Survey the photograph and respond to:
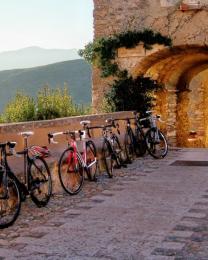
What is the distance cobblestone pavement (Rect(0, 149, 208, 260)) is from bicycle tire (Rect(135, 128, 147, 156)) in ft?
8.45

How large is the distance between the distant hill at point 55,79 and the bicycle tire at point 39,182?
67.0m

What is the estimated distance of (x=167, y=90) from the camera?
17.7 metres

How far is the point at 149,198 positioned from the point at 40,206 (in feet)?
5.06

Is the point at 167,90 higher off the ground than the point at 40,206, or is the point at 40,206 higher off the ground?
the point at 167,90

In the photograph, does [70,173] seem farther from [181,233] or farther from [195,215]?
[181,233]

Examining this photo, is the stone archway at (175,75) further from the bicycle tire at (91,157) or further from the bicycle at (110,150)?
the bicycle tire at (91,157)

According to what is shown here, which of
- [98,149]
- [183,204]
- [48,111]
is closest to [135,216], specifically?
[183,204]

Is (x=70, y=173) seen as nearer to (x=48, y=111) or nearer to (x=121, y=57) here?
(x=48, y=111)

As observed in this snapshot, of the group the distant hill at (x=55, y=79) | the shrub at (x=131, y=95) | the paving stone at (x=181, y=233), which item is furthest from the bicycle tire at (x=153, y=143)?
the distant hill at (x=55, y=79)

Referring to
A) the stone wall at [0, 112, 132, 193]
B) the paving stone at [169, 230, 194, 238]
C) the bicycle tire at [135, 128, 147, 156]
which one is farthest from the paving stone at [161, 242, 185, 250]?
the bicycle tire at [135, 128, 147, 156]

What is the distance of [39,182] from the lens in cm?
684

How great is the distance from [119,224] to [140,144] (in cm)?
580

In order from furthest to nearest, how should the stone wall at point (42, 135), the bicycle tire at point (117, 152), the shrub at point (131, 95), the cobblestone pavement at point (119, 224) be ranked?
the shrub at point (131, 95)
the bicycle tire at point (117, 152)
the stone wall at point (42, 135)
the cobblestone pavement at point (119, 224)

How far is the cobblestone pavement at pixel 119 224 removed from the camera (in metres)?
5.02
